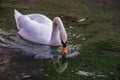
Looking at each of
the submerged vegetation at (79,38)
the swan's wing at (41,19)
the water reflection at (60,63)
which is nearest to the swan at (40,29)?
the swan's wing at (41,19)

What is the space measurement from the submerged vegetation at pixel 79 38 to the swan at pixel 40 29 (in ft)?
0.90

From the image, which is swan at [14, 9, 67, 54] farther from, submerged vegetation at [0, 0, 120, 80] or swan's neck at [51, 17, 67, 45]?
submerged vegetation at [0, 0, 120, 80]

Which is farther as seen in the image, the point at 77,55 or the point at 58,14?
the point at 58,14

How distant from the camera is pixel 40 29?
11.9 meters

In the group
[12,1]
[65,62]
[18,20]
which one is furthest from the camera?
[12,1]

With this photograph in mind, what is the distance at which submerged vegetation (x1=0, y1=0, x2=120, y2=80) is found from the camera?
31.9 ft

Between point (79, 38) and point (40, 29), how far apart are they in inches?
38.5

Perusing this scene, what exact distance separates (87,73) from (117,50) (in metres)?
1.51

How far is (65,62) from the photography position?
10.4m

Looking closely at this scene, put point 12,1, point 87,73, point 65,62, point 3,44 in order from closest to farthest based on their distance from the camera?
point 87,73 → point 65,62 → point 3,44 → point 12,1

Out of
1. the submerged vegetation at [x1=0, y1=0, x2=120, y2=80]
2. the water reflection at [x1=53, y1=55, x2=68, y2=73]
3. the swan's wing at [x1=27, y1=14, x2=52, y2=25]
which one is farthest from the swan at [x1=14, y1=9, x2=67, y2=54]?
the water reflection at [x1=53, y1=55, x2=68, y2=73]

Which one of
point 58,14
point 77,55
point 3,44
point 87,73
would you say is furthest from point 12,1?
point 87,73

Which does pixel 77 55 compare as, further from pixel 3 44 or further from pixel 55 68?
pixel 3 44

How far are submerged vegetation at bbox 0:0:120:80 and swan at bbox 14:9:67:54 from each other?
0.90ft
